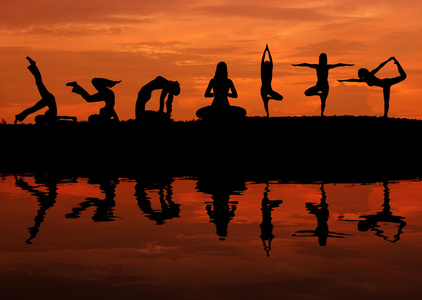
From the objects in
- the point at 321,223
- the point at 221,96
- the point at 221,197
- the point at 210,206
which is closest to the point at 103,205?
the point at 210,206

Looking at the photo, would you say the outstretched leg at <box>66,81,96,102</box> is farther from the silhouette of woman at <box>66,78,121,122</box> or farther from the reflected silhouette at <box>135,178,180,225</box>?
the reflected silhouette at <box>135,178,180,225</box>

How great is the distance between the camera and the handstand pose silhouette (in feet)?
94.6

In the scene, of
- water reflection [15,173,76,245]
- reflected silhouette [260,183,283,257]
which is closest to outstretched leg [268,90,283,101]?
water reflection [15,173,76,245]

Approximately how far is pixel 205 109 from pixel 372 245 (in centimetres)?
1839

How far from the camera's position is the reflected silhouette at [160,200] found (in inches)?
500

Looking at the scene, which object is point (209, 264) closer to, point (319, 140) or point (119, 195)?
point (119, 195)

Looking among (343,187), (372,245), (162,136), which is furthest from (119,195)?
(162,136)

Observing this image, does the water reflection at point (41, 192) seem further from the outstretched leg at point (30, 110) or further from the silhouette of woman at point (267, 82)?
the silhouette of woman at point (267, 82)

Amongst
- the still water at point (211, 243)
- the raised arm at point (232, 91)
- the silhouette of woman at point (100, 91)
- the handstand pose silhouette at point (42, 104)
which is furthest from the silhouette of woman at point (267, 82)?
the still water at point (211, 243)

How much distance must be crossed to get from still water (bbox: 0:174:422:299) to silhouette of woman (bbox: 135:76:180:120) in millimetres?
11472

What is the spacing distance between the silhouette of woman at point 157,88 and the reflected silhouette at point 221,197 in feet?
29.1

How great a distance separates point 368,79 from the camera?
2838 cm

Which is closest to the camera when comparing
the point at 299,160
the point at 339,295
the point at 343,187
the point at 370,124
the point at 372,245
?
the point at 339,295

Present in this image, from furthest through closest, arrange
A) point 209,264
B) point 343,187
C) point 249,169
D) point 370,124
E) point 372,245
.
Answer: point 370,124, point 249,169, point 343,187, point 372,245, point 209,264
